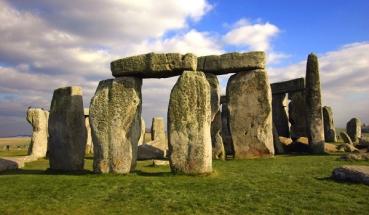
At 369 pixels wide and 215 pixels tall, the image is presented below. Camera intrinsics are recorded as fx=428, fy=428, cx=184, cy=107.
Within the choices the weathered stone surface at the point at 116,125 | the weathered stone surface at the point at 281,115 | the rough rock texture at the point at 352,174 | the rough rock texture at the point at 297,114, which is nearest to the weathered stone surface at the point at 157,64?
the weathered stone surface at the point at 116,125

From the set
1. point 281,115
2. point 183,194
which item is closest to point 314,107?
point 281,115

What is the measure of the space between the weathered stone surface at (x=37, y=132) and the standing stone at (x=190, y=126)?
1180 centimetres

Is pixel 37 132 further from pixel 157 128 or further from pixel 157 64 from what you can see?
pixel 157 64

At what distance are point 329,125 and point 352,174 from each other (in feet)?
60.6

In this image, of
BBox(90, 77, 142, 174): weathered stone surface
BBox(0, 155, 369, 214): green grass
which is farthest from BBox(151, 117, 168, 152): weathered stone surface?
BBox(0, 155, 369, 214): green grass

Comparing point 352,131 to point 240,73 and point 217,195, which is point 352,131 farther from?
point 217,195

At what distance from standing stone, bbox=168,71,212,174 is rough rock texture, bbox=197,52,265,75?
18.7 feet

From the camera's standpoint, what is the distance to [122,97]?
40.7 feet

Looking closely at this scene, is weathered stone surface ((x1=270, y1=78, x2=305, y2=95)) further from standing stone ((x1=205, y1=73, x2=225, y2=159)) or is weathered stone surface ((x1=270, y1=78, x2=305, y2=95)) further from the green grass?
the green grass

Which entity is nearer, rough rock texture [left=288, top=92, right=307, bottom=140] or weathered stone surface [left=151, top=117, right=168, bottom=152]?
Answer: rough rock texture [left=288, top=92, right=307, bottom=140]

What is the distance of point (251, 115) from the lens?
1748cm

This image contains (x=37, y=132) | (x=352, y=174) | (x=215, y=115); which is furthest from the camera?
(x=37, y=132)

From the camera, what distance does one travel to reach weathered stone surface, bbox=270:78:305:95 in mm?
23922

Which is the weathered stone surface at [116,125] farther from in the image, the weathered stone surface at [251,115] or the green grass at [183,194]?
the weathered stone surface at [251,115]
